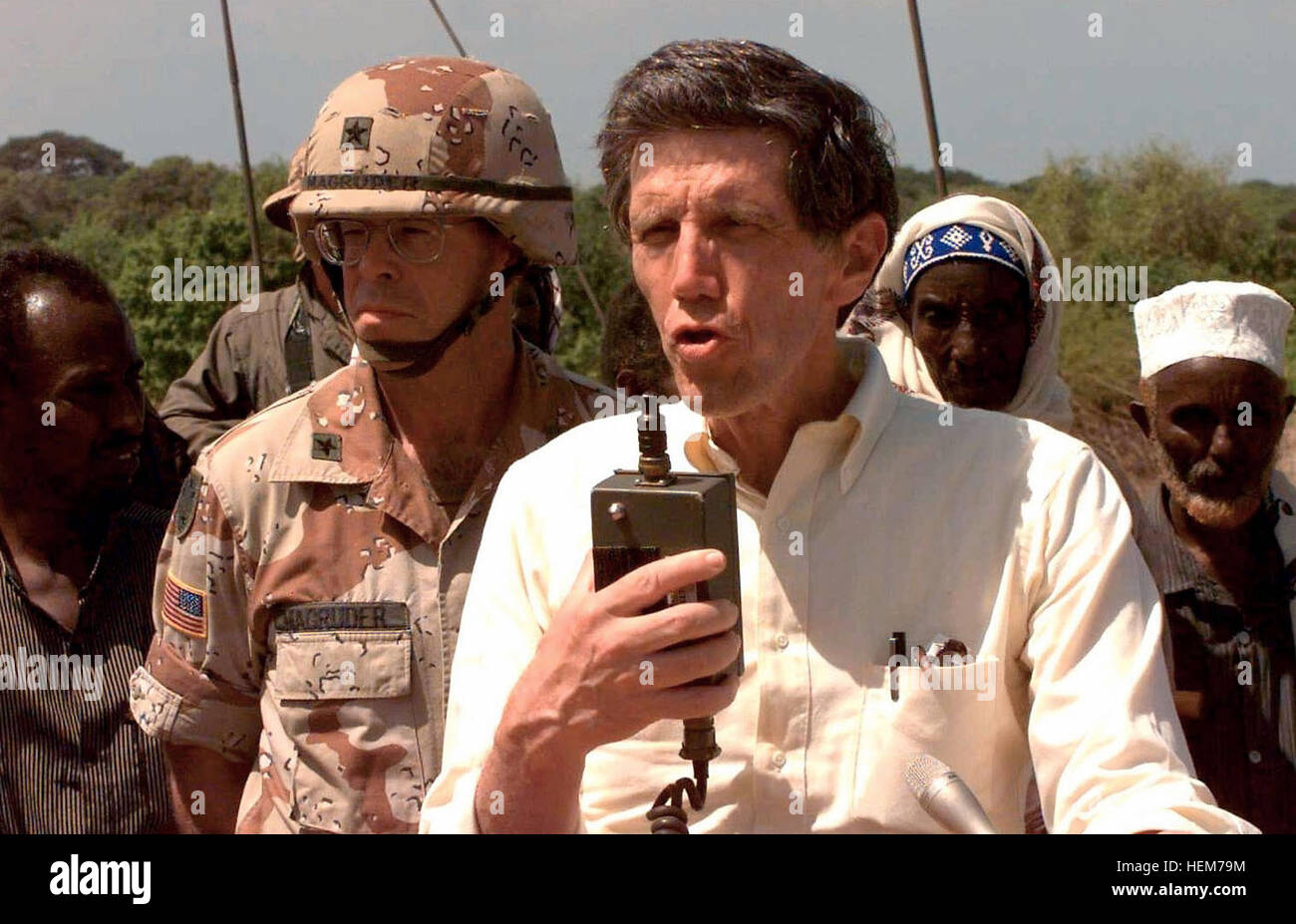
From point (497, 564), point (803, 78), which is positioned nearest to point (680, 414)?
point (497, 564)

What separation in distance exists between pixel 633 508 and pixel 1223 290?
228 cm

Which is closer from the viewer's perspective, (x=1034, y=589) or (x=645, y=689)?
(x=645, y=689)

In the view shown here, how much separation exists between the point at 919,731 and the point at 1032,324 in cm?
219

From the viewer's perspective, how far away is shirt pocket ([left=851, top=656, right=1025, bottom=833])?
2.27m

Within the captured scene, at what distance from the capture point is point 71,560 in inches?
148

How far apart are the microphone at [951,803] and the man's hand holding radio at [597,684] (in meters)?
0.26

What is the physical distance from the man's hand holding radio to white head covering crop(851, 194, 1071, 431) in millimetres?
2207

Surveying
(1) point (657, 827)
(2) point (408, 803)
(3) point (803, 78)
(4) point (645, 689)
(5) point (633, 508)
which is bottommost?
(2) point (408, 803)

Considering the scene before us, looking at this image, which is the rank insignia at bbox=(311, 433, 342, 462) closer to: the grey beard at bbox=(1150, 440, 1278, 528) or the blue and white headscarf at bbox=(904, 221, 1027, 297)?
the blue and white headscarf at bbox=(904, 221, 1027, 297)

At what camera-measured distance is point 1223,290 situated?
388 centimetres

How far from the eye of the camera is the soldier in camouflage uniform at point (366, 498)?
10.00 feet

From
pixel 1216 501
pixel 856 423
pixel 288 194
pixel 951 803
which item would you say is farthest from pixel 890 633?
pixel 1216 501
